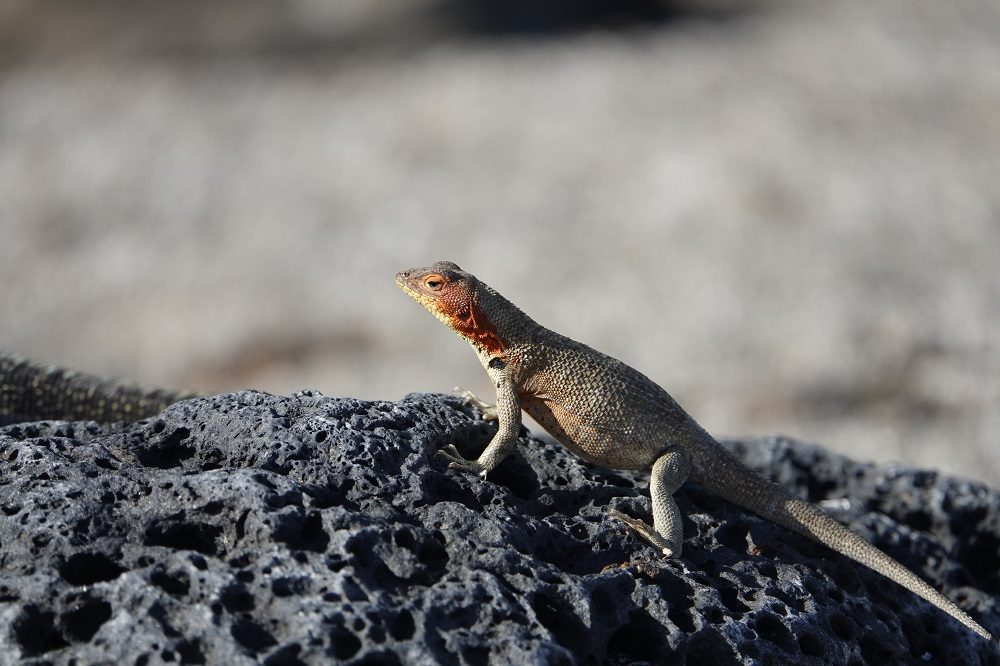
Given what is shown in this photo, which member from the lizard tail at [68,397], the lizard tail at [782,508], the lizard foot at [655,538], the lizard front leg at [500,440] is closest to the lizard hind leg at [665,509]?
the lizard foot at [655,538]

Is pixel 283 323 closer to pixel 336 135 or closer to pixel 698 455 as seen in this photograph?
pixel 336 135

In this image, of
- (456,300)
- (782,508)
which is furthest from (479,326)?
(782,508)

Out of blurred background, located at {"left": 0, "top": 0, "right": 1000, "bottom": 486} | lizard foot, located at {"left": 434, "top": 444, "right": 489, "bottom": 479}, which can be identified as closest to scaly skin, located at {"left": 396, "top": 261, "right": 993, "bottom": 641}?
lizard foot, located at {"left": 434, "top": 444, "right": 489, "bottom": 479}

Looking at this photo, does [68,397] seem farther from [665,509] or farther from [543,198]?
[543,198]

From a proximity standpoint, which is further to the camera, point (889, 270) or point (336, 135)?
point (336, 135)

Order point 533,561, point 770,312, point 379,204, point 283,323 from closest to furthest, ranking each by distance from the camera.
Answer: point 533,561
point 770,312
point 283,323
point 379,204

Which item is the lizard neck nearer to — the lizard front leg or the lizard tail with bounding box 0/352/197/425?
the lizard front leg

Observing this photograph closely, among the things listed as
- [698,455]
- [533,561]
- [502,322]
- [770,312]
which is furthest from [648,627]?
[770,312]
